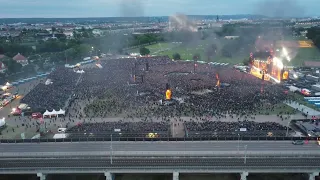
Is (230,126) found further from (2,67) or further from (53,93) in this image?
(2,67)

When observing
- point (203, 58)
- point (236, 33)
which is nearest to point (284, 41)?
point (236, 33)

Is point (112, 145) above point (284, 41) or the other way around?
the other way around

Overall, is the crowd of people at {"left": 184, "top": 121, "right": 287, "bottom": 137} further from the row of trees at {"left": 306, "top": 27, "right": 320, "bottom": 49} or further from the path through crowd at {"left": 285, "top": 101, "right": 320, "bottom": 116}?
the row of trees at {"left": 306, "top": 27, "right": 320, "bottom": 49}

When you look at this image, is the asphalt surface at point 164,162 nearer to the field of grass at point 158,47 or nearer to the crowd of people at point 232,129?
the crowd of people at point 232,129

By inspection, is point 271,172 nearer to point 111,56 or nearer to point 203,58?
point 203,58

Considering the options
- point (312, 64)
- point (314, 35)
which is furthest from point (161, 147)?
point (314, 35)

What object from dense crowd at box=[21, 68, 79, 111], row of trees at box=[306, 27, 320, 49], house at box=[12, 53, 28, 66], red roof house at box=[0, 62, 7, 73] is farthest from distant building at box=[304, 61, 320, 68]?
house at box=[12, 53, 28, 66]
